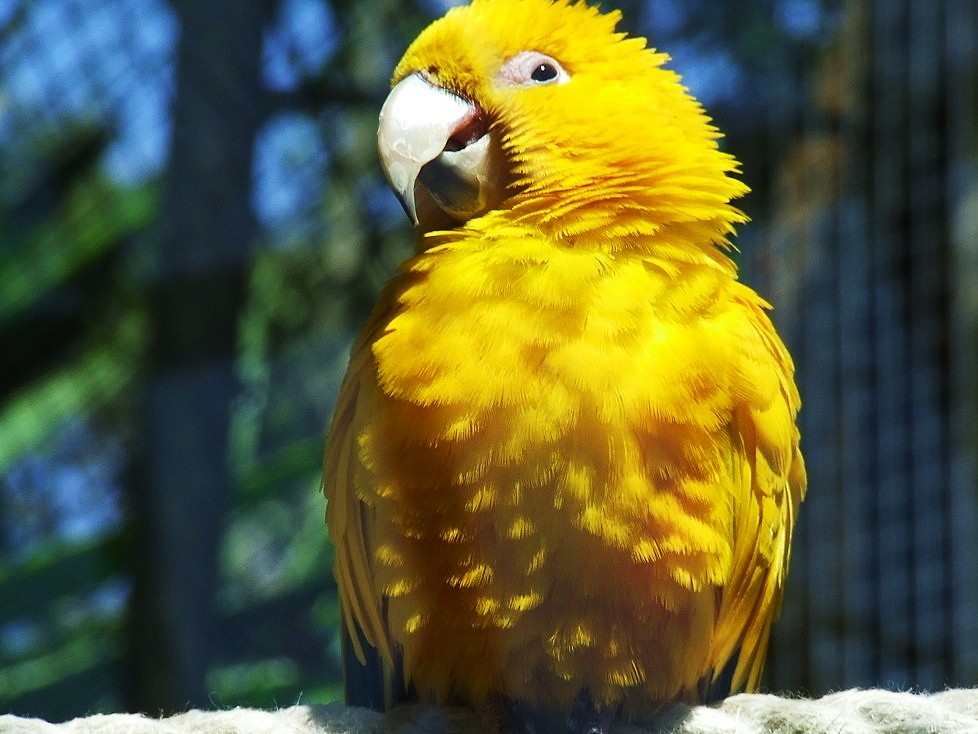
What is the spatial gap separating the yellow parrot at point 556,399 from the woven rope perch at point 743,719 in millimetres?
76

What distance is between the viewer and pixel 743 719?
2.23 ft

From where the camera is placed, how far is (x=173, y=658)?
1626 millimetres

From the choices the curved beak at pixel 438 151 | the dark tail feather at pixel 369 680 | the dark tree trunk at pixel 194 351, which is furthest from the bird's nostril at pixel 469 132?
the dark tree trunk at pixel 194 351

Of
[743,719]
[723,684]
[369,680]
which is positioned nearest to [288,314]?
[369,680]

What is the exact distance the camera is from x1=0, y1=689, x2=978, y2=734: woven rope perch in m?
0.59

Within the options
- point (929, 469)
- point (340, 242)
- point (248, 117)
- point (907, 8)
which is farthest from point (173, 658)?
point (907, 8)

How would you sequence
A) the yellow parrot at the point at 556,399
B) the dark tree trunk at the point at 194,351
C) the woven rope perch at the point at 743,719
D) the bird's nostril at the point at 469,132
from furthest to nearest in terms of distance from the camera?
1. the dark tree trunk at the point at 194,351
2. the bird's nostril at the point at 469,132
3. the yellow parrot at the point at 556,399
4. the woven rope perch at the point at 743,719

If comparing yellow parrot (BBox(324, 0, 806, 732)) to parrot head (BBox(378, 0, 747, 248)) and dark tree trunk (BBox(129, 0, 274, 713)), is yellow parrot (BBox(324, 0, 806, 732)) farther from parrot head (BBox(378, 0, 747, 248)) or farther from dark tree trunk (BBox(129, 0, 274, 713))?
dark tree trunk (BBox(129, 0, 274, 713))

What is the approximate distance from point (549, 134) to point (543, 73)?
7 centimetres

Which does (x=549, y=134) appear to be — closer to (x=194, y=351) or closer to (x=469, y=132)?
(x=469, y=132)

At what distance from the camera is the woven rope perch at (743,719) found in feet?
1.94

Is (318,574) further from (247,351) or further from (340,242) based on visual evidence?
(340,242)

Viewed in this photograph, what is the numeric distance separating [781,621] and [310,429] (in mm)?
1066

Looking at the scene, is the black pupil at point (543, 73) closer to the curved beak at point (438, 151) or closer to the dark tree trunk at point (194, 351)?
the curved beak at point (438, 151)
